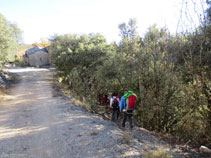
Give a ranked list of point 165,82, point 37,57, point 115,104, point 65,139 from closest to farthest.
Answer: point 65,139 < point 165,82 < point 115,104 < point 37,57

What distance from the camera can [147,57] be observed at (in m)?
8.74

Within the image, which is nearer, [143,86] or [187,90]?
[187,90]

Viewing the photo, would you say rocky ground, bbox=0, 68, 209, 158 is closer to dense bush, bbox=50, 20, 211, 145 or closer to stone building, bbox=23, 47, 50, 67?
dense bush, bbox=50, 20, 211, 145

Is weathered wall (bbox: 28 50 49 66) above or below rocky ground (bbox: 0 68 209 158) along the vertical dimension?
above

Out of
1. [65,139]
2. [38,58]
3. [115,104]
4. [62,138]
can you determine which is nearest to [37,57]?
[38,58]

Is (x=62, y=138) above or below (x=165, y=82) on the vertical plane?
below

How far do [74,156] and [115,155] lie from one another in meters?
1.26

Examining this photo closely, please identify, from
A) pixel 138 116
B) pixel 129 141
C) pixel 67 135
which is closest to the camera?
pixel 129 141

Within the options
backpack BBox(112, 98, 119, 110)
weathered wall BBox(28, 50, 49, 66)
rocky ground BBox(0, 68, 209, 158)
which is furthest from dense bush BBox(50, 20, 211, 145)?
weathered wall BBox(28, 50, 49, 66)

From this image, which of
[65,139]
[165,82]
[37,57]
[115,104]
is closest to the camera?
[65,139]

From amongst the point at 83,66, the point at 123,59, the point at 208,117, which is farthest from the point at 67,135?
the point at 83,66

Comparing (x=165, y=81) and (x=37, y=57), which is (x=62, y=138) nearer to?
(x=165, y=81)

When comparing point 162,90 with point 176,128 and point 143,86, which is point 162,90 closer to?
point 143,86

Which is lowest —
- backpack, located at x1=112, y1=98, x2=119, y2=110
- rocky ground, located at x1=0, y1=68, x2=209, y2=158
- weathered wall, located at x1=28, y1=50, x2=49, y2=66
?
rocky ground, located at x1=0, y1=68, x2=209, y2=158
